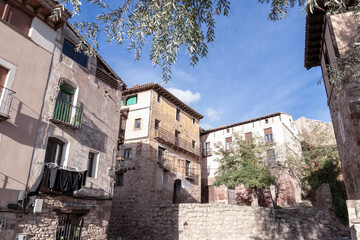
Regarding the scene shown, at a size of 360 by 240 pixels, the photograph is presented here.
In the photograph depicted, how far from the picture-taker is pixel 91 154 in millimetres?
13281

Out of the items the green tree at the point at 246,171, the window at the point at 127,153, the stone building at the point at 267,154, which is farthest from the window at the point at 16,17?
the stone building at the point at 267,154

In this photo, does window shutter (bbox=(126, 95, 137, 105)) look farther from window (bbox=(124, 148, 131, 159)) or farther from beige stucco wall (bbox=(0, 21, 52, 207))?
beige stucco wall (bbox=(0, 21, 52, 207))

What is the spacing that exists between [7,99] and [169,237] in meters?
12.9

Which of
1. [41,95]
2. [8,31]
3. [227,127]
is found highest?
[227,127]

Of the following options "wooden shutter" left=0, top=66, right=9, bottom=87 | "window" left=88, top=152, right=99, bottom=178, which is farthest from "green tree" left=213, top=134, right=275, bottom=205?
"wooden shutter" left=0, top=66, right=9, bottom=87

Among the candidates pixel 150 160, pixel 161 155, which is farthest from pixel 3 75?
pixel 161 155

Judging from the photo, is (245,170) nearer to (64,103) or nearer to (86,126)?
(86,126)

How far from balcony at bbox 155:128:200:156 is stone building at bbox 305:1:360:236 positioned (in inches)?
534

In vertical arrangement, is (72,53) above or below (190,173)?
above

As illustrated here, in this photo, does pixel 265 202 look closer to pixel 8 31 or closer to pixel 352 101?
pixel 352 101

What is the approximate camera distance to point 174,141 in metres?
25.2

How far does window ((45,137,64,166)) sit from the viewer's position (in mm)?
11179

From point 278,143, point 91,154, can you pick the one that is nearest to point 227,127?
point 278,143

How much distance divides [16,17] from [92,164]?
22.7 ft
